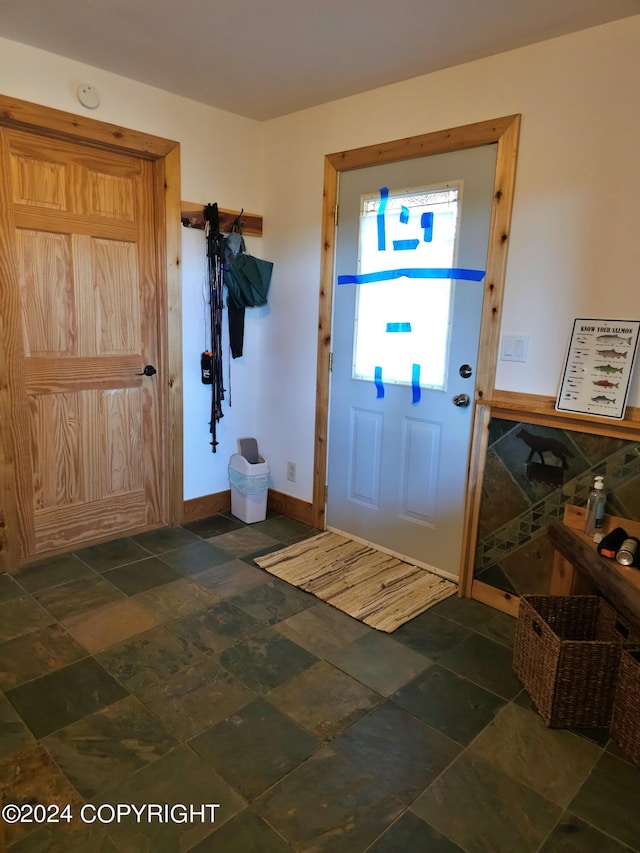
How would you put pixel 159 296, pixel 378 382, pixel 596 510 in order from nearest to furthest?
1. pixel 596 510
2. pixel 378 382
3. pixel 159 296

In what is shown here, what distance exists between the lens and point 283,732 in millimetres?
1822

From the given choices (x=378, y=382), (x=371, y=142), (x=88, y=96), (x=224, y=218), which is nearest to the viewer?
(x=88, y=96)

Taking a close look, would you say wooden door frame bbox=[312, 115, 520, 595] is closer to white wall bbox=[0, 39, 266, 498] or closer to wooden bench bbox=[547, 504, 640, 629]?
wooden bench bbox=[547, 504, 640, 629]

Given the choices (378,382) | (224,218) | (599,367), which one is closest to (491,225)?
(599,367)

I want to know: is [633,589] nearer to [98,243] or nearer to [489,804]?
[489,804]

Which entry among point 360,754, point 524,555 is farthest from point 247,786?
point 524,555

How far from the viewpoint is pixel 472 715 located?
1.93 metres

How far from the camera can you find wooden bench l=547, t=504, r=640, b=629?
1795 mm

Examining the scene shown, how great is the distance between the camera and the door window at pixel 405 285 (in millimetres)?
2727

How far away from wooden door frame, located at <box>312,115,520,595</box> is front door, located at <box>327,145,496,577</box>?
0.04 m

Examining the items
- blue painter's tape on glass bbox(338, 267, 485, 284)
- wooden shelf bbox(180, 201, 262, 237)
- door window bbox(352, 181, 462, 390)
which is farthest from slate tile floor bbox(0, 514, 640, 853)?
wooden shelf bbox(180, 201, 262, 237)

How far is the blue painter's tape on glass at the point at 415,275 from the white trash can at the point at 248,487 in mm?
1270

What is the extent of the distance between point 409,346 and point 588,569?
1404mm

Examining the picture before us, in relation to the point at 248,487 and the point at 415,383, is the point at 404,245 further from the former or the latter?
the point at 248,487
